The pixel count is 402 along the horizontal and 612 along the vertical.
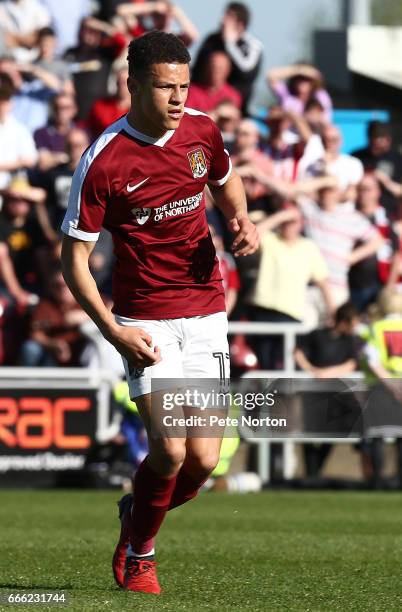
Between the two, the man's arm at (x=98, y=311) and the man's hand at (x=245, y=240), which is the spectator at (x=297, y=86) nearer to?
the man's hand at (x=245, y=240)

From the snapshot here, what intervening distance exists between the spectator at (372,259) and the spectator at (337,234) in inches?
5.8

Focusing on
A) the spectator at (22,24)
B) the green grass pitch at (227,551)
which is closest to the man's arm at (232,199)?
the green grass pitch at (227,551)

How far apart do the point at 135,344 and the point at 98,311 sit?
209 mm

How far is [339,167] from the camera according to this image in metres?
15.6

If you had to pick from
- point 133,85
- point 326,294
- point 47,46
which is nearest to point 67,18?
point 47,46

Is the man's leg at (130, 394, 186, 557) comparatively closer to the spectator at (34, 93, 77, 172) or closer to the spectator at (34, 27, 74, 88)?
the spectator at (34, 93, 77, 172)

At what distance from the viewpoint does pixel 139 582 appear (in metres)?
6.31

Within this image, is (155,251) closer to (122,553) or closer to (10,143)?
(122,553)

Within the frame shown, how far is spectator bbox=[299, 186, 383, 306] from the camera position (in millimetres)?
14586

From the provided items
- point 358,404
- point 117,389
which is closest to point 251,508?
point 117,389

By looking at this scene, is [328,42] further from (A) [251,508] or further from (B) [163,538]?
(B) [163,538]

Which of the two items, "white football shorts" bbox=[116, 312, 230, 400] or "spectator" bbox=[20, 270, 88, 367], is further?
"spectator" bbox=[20, 270, 88, 367]

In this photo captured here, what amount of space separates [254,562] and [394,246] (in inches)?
314

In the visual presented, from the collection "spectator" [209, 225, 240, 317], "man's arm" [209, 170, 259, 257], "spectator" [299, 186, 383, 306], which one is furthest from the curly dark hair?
"spectator" [299, 186, 383, 306]
